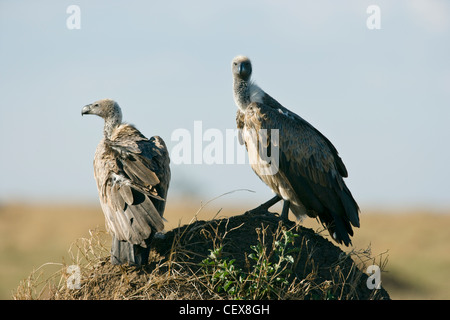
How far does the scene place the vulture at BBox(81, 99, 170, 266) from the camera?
7.20m

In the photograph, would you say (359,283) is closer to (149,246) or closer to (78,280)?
(149,246)

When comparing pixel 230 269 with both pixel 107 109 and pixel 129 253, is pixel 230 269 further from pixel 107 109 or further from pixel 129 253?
pixel 107 109

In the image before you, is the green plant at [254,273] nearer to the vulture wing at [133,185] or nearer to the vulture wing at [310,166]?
the vulture wing at [133,185]

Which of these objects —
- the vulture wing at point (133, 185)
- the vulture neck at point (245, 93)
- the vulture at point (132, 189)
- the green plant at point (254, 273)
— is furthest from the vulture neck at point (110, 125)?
the green plant at point (254, 273)

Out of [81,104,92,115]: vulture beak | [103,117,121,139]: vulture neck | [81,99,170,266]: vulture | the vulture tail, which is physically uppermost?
[81,104,92,115]: vulture beak

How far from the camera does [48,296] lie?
7.59 meters

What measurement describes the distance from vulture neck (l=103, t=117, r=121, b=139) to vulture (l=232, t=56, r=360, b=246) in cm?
188

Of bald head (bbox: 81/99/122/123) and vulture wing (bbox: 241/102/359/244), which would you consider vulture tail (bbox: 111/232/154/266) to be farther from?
bald head (bbox: 81/99/122/123)

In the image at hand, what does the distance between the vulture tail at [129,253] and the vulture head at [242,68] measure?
410 cm

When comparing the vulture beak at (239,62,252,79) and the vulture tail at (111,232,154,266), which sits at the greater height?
the vulture beak at (239,62,252,79)

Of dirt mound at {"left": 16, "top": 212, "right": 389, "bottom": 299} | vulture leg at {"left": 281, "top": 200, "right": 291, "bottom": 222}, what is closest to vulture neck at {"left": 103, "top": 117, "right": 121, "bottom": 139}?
dirt mound at {"left": 16, "top": 212, "right": 389, "bottom": 299}

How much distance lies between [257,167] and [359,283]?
258 cm

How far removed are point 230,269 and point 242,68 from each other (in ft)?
14.1
